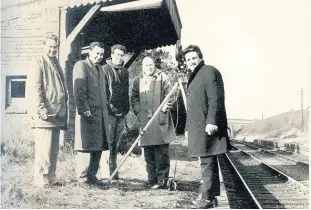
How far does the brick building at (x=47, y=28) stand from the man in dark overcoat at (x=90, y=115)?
1.11m

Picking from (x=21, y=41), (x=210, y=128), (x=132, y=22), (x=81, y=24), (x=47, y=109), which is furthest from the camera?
(x=132, y=22)

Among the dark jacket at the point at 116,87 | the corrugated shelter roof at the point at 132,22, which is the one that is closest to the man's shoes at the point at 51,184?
the dark jacket at the point at 116,87

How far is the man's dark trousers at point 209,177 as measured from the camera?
4074mm

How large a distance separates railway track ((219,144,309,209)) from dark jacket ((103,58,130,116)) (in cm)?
Answer: 183

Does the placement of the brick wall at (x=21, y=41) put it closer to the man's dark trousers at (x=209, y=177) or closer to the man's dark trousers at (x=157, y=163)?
the man's dark trousers at (x=157, y=163)

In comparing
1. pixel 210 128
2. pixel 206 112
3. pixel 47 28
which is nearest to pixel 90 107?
pixel 206 112

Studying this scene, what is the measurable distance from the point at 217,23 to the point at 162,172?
1.99 m

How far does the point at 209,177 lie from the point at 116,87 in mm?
1823

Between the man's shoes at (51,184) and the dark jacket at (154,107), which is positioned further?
the dark jacket at (154,107)

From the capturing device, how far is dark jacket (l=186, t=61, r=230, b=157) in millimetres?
4055

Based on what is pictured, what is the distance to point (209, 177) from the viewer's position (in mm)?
4070

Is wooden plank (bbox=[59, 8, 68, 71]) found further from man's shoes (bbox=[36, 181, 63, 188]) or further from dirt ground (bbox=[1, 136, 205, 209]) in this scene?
man's shoes (bbox=[36, 181, 63, 188])

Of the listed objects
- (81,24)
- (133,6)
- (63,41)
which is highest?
(133,6)

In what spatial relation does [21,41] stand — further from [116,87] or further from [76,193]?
[76,193]
